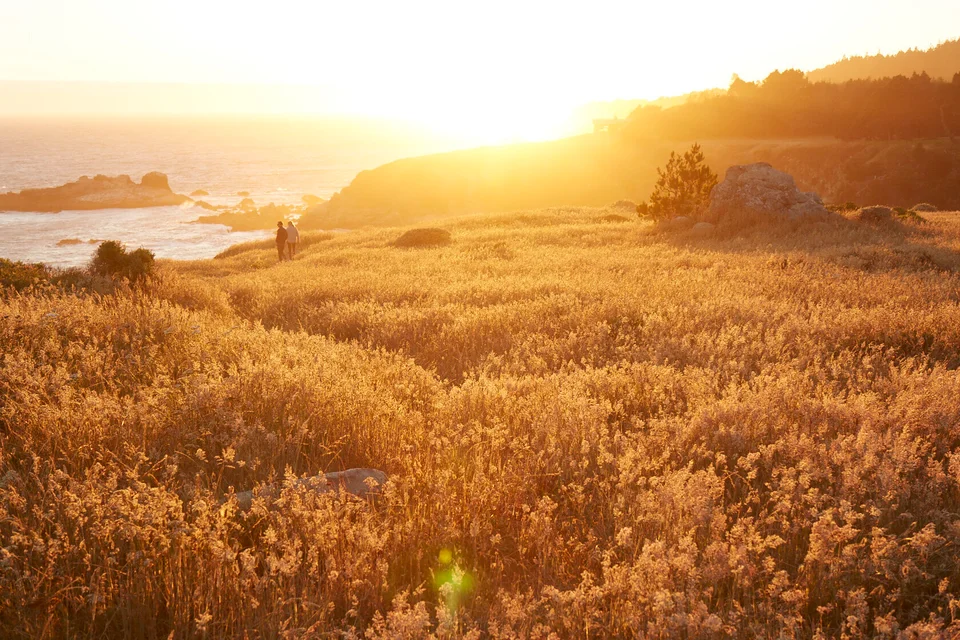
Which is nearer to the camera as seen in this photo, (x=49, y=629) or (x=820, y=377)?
(x=49, y=629)

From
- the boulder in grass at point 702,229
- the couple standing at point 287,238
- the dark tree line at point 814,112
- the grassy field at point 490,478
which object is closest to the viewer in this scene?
the grassy field at point 490,478

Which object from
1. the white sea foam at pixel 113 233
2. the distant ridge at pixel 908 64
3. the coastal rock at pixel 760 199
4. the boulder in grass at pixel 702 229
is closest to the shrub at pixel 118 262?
the boulder in grass at pixel 702 229

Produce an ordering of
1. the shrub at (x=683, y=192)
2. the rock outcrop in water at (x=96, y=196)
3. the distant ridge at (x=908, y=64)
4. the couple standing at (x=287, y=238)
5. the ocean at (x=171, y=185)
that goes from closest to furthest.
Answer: the couple standing at (x=287, y=238)
the shrub at (x=683, y=192)
the ocean at (x=171, y=185)
the rock outcrop in water at (x=96, y=196)
the distant ridge at (x=908, y=64)

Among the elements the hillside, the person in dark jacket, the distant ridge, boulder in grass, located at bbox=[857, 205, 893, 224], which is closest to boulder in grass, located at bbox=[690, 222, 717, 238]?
boulder in grass, located at bbox=[857, 205, 893, 224]

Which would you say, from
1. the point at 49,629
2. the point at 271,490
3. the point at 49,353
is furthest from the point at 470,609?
the point at 49,353

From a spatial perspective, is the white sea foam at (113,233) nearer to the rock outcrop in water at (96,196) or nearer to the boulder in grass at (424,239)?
the rock outcrop in water at (96,196)

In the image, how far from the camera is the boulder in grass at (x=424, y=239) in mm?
24377

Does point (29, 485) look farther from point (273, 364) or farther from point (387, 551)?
point (387, 551)

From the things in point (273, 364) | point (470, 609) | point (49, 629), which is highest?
point (273, 364)

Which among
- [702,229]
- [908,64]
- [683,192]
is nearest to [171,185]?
[683,192]

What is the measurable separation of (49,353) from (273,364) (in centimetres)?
256

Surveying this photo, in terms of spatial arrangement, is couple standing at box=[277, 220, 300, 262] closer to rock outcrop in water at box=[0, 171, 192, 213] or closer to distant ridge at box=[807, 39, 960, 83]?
rock outcrop in water at box=[0, 171, 192, 213]

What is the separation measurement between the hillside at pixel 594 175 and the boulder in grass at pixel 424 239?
4355cm

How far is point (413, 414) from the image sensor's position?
Result: 180 inches
